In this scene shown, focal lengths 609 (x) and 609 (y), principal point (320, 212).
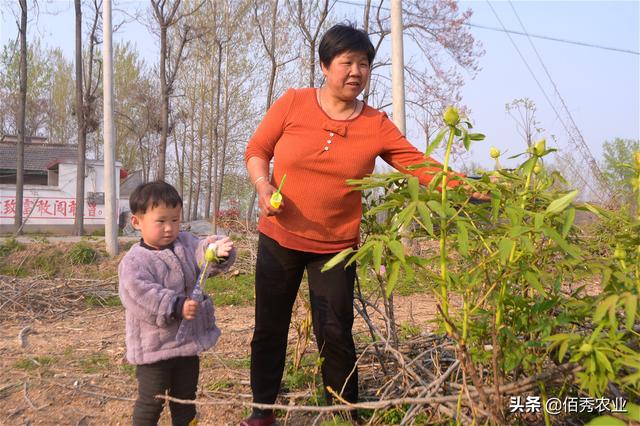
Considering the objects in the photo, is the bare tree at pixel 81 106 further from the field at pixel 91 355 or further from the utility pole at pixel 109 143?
the field at pixel 91 355

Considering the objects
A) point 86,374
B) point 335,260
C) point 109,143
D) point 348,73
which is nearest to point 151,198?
point 348,73

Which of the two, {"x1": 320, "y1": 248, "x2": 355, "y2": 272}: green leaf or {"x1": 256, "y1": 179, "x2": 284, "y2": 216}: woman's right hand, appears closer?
{"x1": 320, "y1": 248, "x2": 355, "y2": 272}: green leaf

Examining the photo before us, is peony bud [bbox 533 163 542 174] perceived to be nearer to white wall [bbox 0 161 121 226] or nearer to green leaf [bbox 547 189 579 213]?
green leaf [bbox 547 189 579 213]

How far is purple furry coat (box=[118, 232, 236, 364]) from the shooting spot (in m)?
2.31

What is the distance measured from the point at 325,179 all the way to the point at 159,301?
0.80 m

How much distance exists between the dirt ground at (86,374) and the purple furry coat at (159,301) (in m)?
0.36

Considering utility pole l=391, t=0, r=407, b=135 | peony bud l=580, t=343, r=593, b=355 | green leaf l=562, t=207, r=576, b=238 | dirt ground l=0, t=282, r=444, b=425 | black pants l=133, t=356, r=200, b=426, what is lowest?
dirt ground l=0, t=282, r=444, b=425

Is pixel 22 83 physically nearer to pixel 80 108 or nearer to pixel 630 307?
pixel 80 108

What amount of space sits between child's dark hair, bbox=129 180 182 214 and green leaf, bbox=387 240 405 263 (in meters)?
1.14

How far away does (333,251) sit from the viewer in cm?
252

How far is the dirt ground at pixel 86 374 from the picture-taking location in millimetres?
2994

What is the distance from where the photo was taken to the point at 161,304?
228 cm

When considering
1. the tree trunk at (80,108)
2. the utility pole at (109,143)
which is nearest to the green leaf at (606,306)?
the utility pole at (109,143)

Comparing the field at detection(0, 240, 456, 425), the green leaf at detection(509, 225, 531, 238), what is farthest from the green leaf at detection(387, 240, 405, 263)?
the field at detection(0, 240, 456, 425)
